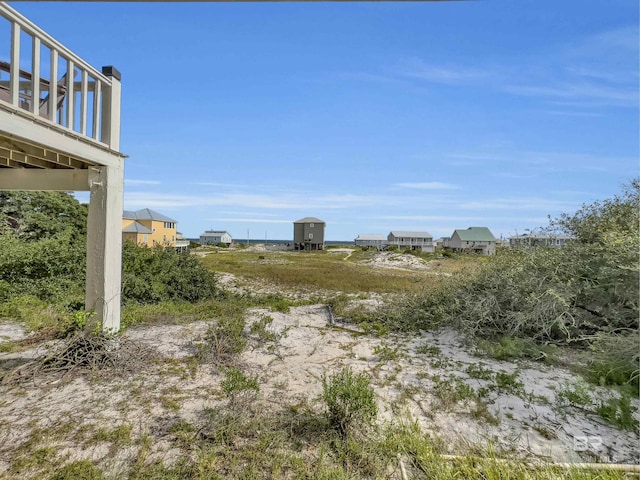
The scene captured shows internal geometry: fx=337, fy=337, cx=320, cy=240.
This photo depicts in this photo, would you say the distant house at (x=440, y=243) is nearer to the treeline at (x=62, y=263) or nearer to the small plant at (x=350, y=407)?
the treeline at (x=62, y=263)

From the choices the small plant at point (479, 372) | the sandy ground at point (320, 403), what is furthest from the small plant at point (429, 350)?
the small plant at point (479, 372)

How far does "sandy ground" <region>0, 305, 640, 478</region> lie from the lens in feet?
9.21

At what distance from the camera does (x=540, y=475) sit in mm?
2410

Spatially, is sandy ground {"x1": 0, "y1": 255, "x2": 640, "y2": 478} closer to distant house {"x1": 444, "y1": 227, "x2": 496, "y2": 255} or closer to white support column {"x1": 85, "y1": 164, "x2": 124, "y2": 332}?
white support column {"x1": 85, "y1": 164, "x2": 124, "y2": 332}

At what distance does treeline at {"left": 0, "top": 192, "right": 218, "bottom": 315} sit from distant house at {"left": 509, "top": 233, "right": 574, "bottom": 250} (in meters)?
7.95

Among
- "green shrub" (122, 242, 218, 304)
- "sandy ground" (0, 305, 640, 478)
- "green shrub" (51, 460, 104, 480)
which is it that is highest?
"green shrub" (122, 242, 218, 304)

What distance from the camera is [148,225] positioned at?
2992 centimetres

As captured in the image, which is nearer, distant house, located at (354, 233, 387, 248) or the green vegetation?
the green vegetation

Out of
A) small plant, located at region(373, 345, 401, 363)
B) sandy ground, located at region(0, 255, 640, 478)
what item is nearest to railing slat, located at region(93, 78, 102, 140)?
sandy ground, located at region(0, 255, 640, 478)

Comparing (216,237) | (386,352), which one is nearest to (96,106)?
(386,352)

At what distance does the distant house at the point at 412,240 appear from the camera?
181 feet

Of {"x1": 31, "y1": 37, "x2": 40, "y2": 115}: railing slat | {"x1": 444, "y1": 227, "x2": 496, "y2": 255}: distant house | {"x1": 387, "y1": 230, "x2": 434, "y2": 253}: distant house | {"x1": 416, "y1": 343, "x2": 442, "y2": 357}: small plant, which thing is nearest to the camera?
{"x1": 31, "y1": 37, "x2": 40, "y2": 115}: railing slat

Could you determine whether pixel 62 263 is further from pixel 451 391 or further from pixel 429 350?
pixel 451 391

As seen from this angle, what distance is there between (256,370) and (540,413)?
3.11 metres
